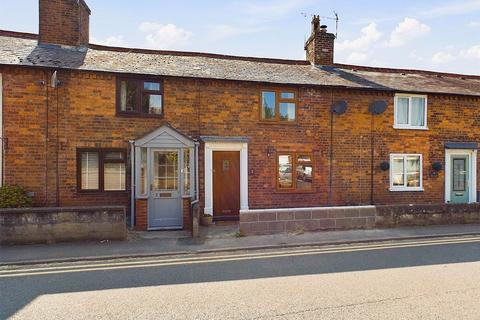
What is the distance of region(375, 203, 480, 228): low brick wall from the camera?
9203 mm

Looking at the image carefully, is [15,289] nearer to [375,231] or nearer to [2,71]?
[2,71]

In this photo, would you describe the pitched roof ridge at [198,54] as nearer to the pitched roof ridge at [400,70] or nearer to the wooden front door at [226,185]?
the pitched roof ridge at [400,70]

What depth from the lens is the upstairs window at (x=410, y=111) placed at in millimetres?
12070

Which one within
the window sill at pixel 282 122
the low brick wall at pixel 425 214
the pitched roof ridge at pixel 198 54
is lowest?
the low brick wall at pixel 425 214

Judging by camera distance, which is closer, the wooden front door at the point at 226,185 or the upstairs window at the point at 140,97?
the upstairs window at the point at 140,97

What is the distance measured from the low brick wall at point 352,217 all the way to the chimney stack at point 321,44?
22.8ft

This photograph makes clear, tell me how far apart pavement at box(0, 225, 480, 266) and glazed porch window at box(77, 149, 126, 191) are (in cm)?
192

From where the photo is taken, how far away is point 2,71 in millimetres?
9062

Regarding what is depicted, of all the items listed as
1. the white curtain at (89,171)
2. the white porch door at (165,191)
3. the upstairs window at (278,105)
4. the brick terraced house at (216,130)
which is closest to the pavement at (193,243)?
the white porch door at (165,191)

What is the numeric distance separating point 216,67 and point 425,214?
8.17 metres

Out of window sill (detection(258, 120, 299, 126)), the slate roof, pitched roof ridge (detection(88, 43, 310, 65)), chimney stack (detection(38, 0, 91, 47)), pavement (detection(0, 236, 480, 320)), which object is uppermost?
chimney stack (detection(38, 0, 91, 47))

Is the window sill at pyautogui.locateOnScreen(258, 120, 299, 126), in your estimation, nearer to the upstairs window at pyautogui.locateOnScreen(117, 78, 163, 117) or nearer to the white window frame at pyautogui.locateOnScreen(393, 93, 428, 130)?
the upstairs window at pyautogui.locateOnScreen(117, 78, 163, 117)

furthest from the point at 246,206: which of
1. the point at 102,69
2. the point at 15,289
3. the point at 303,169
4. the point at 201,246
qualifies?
the point at 15,289

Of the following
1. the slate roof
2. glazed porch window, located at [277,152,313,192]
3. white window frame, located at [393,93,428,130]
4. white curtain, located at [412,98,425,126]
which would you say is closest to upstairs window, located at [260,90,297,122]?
the slate roof
